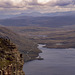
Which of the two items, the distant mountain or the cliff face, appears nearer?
the cliff face

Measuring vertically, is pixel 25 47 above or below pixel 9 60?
below

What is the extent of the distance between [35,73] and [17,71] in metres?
54.6

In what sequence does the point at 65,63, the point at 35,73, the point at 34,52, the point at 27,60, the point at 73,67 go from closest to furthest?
the point at 35,73 → the point at 73,67 → the point at 65,63 → the point at 27,60 → the point at 34,52

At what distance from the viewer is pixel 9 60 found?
25.3 metres

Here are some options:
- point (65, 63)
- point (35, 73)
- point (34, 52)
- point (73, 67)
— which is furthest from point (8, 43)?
point (34, 52)

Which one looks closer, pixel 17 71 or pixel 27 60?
pixel 17 71

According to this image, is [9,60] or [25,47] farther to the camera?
[25,47]

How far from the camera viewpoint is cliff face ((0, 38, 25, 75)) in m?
23.5

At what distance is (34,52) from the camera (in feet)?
466

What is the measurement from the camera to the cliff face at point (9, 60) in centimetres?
2347

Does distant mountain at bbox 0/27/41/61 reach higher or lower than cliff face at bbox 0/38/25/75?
lower

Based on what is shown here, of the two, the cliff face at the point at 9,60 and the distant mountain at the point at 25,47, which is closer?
the cliff face at the point at 9,60

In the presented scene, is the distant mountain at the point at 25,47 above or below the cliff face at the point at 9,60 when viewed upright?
below

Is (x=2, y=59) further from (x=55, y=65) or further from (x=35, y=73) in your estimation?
(x=55, y=65)
